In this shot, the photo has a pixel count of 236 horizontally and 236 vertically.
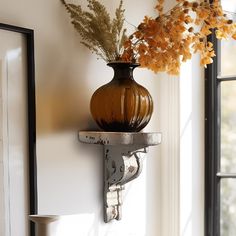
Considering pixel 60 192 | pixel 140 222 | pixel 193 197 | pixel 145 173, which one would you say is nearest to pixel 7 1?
pixel 60 192

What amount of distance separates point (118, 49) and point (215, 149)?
64cm

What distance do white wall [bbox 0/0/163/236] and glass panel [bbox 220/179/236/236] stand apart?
0.42 meters

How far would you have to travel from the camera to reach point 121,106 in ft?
4.00

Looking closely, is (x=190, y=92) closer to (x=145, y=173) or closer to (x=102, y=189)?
(x=145, y=173)

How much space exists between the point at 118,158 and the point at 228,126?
55cm

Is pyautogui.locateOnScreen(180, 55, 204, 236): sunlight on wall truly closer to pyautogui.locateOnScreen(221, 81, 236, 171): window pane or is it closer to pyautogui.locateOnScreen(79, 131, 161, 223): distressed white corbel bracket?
pyautogui.locateOnScreen(221, 81, 236, 171): window pane

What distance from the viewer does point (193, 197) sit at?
64.9 inches

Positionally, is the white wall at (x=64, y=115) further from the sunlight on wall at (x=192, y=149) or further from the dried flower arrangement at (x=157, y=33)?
the sunlight on wall at (x=192, y=149)

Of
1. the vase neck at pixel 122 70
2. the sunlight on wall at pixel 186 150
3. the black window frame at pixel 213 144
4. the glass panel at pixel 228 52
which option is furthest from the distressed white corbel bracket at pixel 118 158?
the glass panel at pixel 228 52

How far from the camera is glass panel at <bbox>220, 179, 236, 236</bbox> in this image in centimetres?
166

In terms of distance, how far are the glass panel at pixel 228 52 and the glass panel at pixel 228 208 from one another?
43cm

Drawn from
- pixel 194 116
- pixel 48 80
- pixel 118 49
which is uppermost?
pixel 118 49

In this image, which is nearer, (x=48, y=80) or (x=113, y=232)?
(x=48, y=80)

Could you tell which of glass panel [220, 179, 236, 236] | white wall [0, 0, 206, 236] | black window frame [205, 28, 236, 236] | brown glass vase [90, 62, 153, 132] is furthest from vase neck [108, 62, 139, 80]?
glass panel [220, 179, 236, 236]
